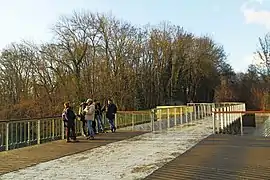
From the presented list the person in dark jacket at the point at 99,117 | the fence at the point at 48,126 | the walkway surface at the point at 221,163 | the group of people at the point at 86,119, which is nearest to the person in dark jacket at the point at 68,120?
the group of people at the point at 86,119

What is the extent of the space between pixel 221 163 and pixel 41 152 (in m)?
5.19

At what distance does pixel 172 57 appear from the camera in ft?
159

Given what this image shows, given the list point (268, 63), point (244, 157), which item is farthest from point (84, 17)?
point (244, 157)

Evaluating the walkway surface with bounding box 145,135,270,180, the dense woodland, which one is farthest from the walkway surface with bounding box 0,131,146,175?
the dense woodland

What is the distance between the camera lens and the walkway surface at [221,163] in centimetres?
803

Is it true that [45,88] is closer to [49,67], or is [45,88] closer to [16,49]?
[49,67]

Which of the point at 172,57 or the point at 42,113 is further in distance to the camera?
the point at 172,57

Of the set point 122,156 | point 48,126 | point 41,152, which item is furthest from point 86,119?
point 122,156

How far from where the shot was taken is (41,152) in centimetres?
1181

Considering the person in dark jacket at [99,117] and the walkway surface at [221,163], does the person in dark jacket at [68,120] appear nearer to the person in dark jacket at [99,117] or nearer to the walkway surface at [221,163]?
the person in dark jacket at [99,117]

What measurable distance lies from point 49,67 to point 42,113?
5.67 meters

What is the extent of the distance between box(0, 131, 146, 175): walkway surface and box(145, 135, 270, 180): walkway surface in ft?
10.5

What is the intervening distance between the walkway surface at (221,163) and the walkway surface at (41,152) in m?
3.20

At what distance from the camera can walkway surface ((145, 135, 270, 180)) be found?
803 cm
